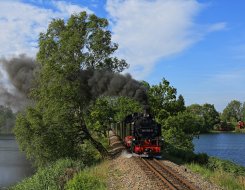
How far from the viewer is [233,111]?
181 meters

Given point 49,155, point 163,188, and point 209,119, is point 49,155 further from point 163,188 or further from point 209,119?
point 209,119

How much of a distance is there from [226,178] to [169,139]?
22450 mm

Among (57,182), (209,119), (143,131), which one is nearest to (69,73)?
(143,131)

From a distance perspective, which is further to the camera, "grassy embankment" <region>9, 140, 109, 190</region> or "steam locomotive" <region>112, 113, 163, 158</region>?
"steam locomotive" <region>112, 113, 163, 158</region>

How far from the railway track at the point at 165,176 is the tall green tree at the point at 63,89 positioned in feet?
32.3

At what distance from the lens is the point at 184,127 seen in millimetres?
42594

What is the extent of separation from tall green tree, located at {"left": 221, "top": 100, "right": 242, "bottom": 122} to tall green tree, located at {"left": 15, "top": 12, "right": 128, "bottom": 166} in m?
150

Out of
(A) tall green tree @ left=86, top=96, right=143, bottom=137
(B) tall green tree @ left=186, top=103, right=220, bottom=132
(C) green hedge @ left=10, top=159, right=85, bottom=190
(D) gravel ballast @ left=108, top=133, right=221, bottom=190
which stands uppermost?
(B) tall green tree @ left=186, top=103, right=220, bottom=132

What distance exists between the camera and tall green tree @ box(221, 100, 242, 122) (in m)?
177

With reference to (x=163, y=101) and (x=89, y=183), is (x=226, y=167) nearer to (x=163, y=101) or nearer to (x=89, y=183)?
(x=89, y=183)

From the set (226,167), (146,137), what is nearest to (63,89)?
(146,137)

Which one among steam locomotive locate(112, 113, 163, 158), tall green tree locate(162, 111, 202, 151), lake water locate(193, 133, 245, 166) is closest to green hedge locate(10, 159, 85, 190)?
steam locomotive locate(112, 113, 163, 158)

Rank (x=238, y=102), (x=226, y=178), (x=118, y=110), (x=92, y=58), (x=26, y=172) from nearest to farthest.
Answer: (x=226, y=178), (x=92, y=58), (x=26, y=172), (x=118, y=110), (x=238, y=102)

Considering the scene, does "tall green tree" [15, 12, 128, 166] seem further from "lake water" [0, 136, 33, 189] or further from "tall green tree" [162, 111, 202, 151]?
"tall green tree" [162, 111, 202, 151]
